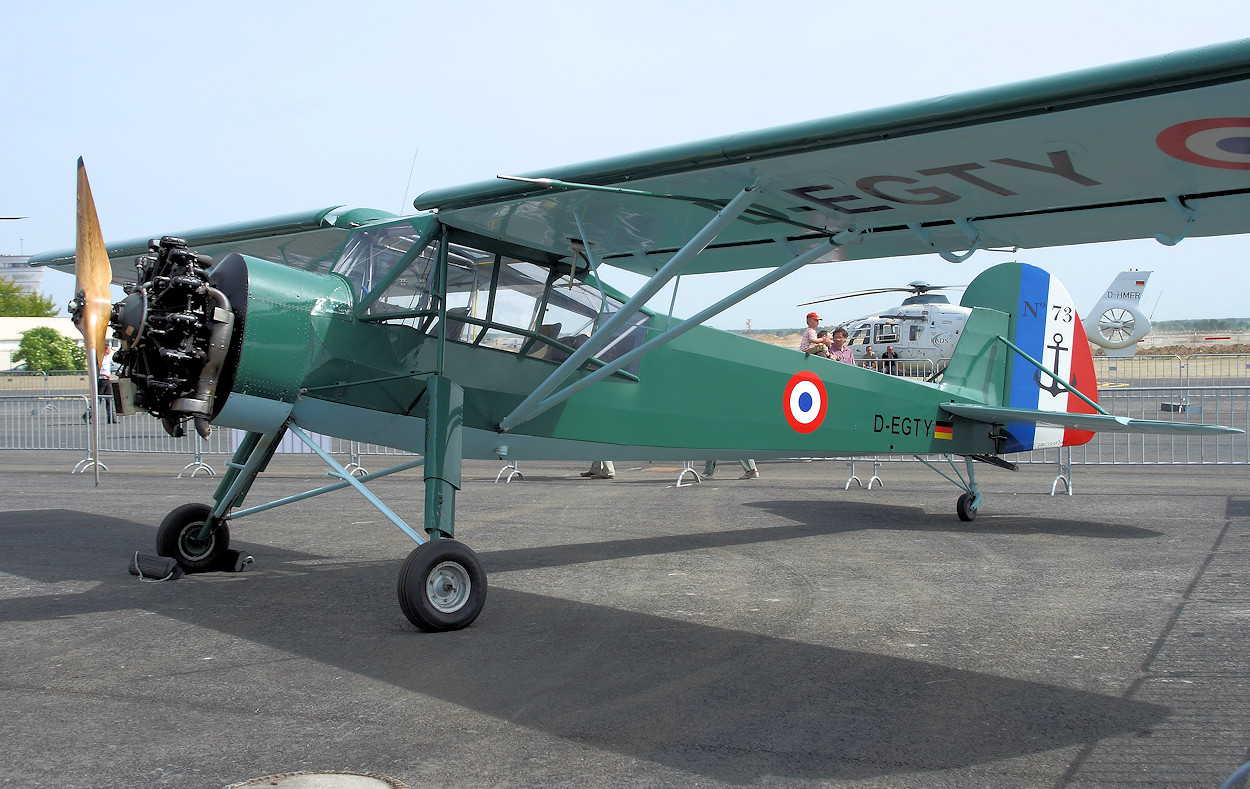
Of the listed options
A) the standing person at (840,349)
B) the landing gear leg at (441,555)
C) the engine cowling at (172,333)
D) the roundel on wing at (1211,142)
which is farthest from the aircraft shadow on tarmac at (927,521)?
the engine cowling at (172,333)

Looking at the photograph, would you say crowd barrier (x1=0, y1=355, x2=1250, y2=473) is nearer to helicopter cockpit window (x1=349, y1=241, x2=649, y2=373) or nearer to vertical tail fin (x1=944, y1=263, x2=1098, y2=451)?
vertical tail fin (x1=944, y1=263, x2=1098, y2=451)

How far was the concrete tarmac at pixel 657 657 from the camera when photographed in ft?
10.4

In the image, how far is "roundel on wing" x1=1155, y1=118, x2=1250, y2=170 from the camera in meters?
3.65

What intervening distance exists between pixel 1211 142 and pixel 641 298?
2.79m

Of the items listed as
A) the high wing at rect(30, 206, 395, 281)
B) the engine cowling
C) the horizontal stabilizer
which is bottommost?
the horizontal stabilizer

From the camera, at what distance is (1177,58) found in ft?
10.9

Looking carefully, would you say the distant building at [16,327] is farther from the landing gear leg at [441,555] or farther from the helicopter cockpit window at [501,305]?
the landing gear leg at [441,555]

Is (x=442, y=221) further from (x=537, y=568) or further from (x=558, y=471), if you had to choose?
(x=558, y=471)

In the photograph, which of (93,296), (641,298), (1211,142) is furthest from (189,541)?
(1211,142)

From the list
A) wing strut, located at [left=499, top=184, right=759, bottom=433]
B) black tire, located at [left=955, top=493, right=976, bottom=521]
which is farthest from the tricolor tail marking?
wing strut, located at [left=499, top=184, right=759, bottom=433]

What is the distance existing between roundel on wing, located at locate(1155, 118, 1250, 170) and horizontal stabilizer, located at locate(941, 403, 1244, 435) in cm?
340

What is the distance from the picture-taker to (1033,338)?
369 inches

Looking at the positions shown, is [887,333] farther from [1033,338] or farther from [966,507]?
[966,507]

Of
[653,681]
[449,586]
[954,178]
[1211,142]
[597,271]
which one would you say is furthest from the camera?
[597,271]
